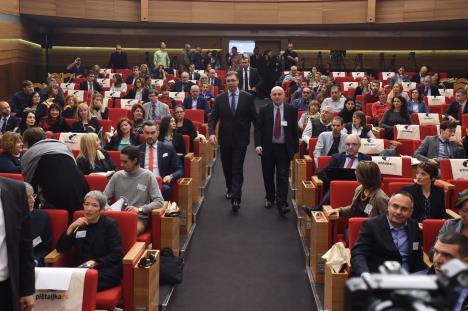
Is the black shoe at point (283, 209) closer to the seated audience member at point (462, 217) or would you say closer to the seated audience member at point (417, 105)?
the seated audience member at point (462, 217)

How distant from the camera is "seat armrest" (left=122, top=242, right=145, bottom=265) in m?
3.41

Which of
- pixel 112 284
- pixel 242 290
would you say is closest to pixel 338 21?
pixel 242 290

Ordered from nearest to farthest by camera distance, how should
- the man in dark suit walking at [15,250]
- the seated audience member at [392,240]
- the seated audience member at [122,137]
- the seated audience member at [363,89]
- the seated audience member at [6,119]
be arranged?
the man in dark suit walking at [15,250]
the seated audience member at [392,240]
the seated audience member at [122,137]
the seated audience member at [6,119]
the seated audience member at [363,89]

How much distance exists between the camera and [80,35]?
16.7 m

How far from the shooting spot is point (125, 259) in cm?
341

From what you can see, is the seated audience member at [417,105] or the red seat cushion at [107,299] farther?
the seated audience member at [417,105]

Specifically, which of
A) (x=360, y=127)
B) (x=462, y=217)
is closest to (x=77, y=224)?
(x=462, y=217)

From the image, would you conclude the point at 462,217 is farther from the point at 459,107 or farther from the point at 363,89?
the point at 363,89

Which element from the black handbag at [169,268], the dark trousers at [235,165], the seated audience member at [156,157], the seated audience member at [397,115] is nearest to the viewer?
the black handbag at [169,268]

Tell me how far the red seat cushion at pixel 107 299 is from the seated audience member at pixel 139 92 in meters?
6.34

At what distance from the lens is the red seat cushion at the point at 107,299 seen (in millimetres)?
3309

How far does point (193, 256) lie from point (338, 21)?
10.8 meters

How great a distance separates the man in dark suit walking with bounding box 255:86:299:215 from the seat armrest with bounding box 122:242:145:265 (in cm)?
254

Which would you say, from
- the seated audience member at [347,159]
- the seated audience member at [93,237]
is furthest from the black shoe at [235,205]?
the seated audience member at [93,237]
